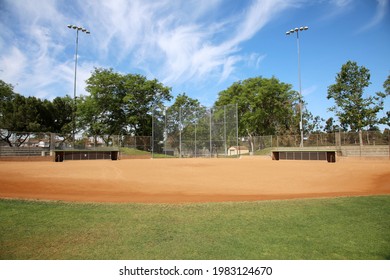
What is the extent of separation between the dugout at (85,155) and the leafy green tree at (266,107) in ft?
81.6

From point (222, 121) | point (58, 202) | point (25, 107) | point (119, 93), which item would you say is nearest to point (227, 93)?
point (222, 121)

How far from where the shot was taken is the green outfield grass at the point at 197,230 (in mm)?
3340

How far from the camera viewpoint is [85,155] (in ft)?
92.4

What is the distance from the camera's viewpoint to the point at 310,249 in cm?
341

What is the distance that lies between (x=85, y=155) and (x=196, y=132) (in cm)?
1433

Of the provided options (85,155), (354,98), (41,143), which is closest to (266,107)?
(354,98)

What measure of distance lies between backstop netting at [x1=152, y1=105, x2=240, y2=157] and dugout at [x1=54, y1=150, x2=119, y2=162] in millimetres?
6501

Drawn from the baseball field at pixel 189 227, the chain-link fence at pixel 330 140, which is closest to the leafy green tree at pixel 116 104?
the chain-link fence at pixel 330 140

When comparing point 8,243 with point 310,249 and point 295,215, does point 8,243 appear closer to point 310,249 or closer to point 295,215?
point 310,249

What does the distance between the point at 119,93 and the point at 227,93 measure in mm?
21144

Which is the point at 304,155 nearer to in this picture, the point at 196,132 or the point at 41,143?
the point at 196,132

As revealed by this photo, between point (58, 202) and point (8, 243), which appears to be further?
point (58, 202)

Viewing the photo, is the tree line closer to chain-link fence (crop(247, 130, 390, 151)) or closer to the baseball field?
chain-link fence (crop(247, 130, 390, 151))

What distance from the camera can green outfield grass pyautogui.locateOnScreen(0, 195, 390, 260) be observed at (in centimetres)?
334
